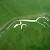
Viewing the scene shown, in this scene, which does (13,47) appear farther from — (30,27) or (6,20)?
(6,20)

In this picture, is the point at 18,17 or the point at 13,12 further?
the point at 13,12

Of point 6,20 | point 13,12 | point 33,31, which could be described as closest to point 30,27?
point 33,31

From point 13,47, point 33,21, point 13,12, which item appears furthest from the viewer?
point 13,12

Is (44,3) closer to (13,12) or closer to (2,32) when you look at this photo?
(13,12)

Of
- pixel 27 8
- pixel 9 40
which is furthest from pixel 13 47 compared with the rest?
pixel 27 8

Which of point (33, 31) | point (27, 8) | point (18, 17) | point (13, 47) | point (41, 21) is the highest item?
point (27, 8)

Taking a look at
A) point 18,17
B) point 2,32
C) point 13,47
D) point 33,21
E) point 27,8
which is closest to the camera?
point 13,47

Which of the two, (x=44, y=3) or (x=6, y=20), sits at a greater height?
(x=44, y=3)

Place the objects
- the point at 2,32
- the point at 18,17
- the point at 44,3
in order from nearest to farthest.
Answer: the point at 2,32
the point at 18,17
the point at 44,3

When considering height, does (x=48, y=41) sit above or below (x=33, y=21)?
below
